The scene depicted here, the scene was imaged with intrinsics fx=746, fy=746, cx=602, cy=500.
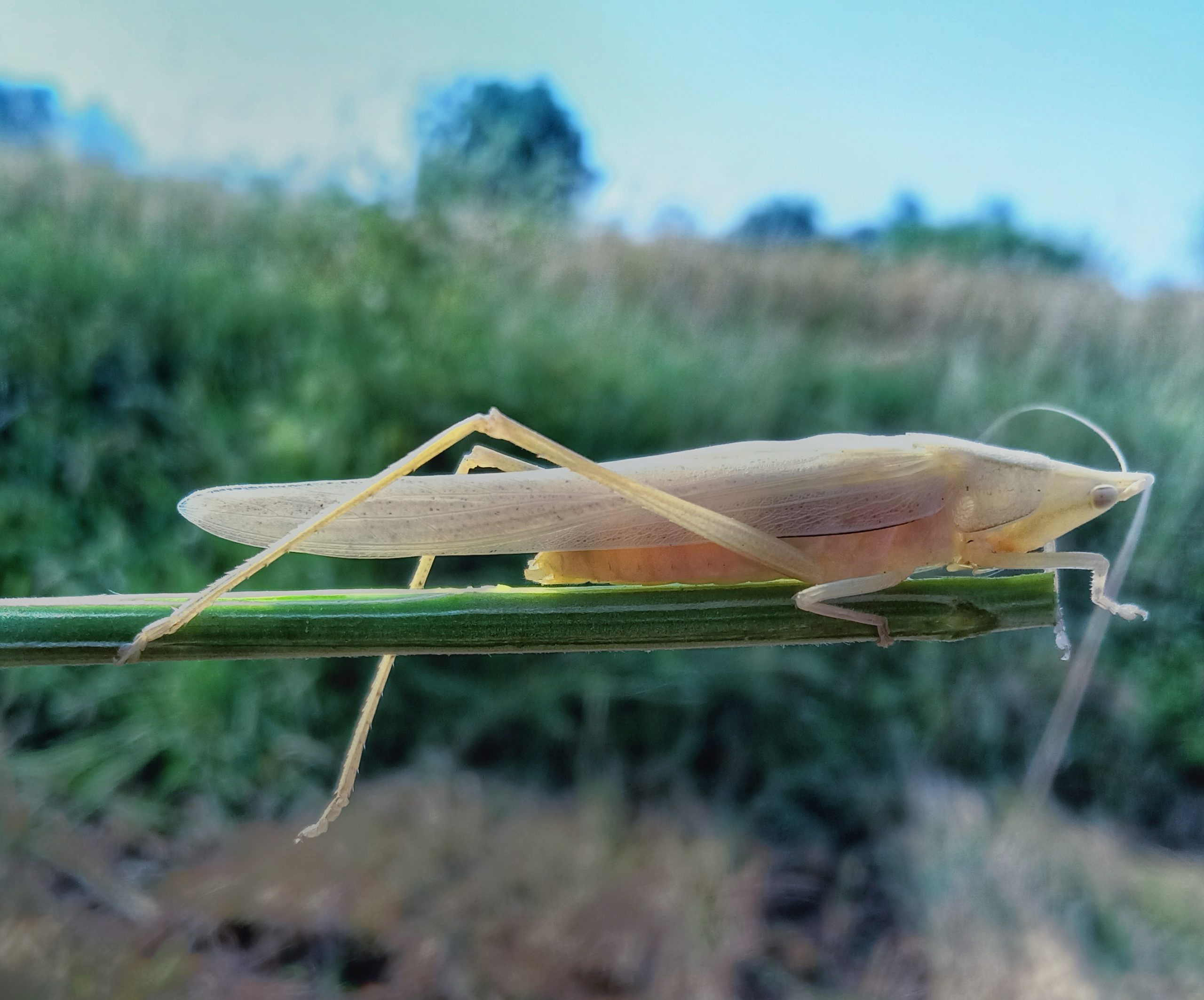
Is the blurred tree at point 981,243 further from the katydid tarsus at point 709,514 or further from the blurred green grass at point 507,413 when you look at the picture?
the katydid tarsus at point 709,514

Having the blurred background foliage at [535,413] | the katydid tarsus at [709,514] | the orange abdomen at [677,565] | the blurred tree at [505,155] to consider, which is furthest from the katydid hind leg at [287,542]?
the blurred tree at [505,155]

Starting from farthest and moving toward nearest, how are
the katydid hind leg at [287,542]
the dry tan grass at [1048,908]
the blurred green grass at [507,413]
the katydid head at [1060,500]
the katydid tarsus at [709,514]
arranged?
1. the blurred green grass at [507,413]
2. the dry tan grass at [1048,908]
3. the katydid head at [1060,500]
4. the katydid tarsus at [709,514]
5. the katydid hind leg at [287,542]

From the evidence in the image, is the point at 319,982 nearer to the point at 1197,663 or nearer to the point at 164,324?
the point at 164,324

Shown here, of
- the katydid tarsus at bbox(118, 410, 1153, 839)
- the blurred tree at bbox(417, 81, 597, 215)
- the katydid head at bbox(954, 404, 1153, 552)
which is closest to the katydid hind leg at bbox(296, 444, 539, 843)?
the katydid tarsus at bbox(118, 410, 1153, 839)

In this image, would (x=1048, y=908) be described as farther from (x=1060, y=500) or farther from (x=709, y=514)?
(x=709, y=514)

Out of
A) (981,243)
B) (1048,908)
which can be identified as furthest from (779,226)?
(1048,908)

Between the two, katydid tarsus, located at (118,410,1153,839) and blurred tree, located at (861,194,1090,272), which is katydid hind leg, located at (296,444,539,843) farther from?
blurred tree, located at (861,194,1090,272)

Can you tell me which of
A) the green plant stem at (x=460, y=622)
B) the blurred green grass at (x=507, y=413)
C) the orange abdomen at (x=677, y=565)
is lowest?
the blurred green grass at (x=507, y=413)
